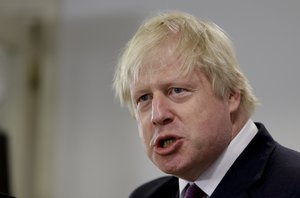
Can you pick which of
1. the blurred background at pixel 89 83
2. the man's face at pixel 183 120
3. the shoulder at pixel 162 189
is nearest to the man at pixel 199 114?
the man's face at pixel 183 120

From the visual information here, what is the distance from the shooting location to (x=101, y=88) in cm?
278

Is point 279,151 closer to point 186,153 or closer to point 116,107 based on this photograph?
point 186,153

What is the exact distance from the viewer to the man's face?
111 centimetres

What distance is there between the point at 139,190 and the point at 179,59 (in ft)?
1.44

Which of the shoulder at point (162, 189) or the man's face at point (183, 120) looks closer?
the man's face at point (183, 120)

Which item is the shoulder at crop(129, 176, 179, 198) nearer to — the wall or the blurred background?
the blurred background

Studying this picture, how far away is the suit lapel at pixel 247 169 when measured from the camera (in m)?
1.10

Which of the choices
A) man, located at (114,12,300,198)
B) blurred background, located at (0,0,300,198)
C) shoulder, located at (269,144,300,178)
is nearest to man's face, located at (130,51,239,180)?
man, located at (114,12,300,198)

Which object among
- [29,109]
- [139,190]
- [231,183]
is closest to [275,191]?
[231,183]

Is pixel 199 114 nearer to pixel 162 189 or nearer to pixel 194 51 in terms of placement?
pixel 194 51

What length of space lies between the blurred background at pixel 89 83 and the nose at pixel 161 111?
127 cm

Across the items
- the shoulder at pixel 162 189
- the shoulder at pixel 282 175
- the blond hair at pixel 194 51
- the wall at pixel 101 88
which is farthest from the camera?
the wall at pixel 101 88

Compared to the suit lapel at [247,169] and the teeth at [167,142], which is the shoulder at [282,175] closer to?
the suit lapel at [247,169]

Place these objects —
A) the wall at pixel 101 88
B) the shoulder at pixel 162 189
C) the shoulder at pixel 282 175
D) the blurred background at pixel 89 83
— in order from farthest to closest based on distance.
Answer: the wall at pixel 101 88
the blurred background at pixel 89 83
the shoulder at pixel 162 189
the shoulder at pixel 282 175
